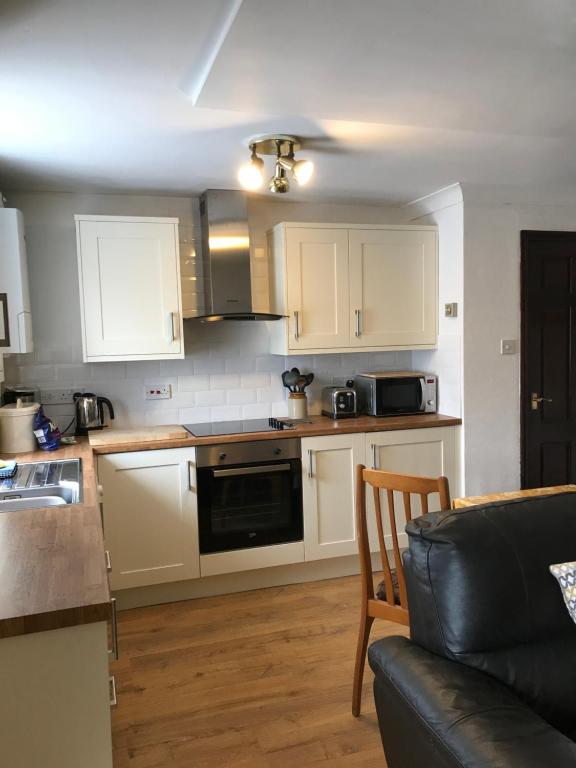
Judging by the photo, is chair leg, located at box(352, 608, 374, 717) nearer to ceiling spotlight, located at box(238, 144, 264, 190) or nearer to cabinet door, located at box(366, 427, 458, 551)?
cabinet door, located at box(366, 427, 458, 551)

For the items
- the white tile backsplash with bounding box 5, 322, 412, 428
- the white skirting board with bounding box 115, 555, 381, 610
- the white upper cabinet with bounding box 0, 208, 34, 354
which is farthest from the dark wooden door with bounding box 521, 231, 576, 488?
the white upper cabinet with bounding box 0, 208, 34, 354

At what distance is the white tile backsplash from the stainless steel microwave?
0.28 meters

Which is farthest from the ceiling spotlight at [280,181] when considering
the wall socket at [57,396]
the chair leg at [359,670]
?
the chair leg at [359,670]

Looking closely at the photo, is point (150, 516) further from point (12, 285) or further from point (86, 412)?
point (12, 285)

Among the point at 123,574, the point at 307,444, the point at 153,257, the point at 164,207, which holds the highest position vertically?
the point at 164,207

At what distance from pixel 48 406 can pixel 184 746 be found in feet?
6.73

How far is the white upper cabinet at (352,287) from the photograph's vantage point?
144 inches

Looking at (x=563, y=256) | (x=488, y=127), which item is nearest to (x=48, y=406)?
(x=488, y=127)

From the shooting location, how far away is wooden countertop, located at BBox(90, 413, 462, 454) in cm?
320

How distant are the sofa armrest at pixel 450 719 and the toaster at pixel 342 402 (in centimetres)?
219

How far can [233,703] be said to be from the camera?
7.99ft

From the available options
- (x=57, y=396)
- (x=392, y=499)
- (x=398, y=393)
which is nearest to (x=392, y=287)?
(x=398, y=393)

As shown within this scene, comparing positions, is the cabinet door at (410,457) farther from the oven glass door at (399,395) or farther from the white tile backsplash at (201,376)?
the white tile backsplash at (201,376)

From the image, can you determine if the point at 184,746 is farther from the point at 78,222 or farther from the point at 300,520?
the point at 78,222
